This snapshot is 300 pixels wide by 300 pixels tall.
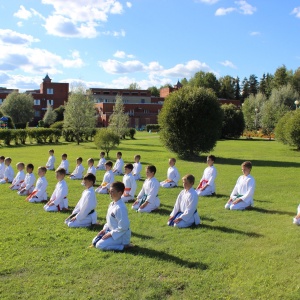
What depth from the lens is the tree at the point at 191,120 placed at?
91.1ft

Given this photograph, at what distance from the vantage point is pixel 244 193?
11539mm

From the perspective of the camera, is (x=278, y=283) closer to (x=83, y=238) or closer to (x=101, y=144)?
(x=83, y=238)

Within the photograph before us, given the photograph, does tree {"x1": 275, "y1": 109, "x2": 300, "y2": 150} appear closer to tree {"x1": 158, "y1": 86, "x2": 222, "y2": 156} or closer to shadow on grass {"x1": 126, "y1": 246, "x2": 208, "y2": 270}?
tree {"x1": 158, "y1": 86, "x2": 222, "y2": 156}

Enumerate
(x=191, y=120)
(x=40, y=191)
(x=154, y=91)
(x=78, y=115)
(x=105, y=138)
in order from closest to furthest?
(x=40, y=191), (x=191, y=120), (x=105, y=138), (x=78, y=115), (x=154, y=91)

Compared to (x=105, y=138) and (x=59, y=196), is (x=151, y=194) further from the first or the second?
(x=105, y=138)

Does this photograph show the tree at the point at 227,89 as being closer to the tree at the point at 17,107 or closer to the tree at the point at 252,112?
the tree at the point at 252,112

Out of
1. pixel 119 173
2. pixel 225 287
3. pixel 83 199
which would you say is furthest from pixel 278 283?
pixel 119 173

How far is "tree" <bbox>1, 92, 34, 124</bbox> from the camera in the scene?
78.9 m

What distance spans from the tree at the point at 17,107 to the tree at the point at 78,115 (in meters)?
37.5

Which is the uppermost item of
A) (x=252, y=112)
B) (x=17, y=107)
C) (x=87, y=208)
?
(x=252, y=112)

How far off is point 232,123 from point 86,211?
52.9 meters

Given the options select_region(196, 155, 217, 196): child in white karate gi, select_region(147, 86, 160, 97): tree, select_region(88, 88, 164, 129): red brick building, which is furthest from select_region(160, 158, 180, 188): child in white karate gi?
select_region(147, 86, 160, 97): tree

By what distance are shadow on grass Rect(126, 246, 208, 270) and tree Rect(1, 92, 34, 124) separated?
77.7 metres

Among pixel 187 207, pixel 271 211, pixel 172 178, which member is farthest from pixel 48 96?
pixel 187 207
